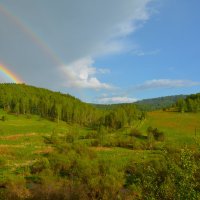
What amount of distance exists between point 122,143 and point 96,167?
166 feet

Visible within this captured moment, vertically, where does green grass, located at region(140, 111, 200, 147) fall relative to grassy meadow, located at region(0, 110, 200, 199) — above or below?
above

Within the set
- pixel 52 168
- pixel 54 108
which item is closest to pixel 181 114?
pixel 54 108

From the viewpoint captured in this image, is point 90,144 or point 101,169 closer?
point 101,169

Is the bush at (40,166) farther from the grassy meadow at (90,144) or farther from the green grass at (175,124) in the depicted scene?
the green grass at (175,124)

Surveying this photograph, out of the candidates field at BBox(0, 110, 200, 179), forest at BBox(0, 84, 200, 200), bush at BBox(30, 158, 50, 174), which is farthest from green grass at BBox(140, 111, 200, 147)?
bush at BBox(30, 158, 50, 174)

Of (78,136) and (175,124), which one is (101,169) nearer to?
(78,136)

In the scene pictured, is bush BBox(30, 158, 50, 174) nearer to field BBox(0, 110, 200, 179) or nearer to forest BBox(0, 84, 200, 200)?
forest BBox(0, 84, 200, 200)

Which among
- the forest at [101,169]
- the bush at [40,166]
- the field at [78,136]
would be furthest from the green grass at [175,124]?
the bush at [40,166]

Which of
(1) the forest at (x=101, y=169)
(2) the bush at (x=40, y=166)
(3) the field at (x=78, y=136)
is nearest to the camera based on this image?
(1) the forest at (x=101, y=169)

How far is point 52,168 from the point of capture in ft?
187

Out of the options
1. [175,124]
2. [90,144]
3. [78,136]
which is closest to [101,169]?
[90,144]

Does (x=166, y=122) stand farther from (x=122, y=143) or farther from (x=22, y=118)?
(x=22, y=118)

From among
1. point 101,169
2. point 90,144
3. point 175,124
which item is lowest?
point 101,169

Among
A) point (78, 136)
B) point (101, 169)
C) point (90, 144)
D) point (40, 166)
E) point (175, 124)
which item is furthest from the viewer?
point (175, 124)
